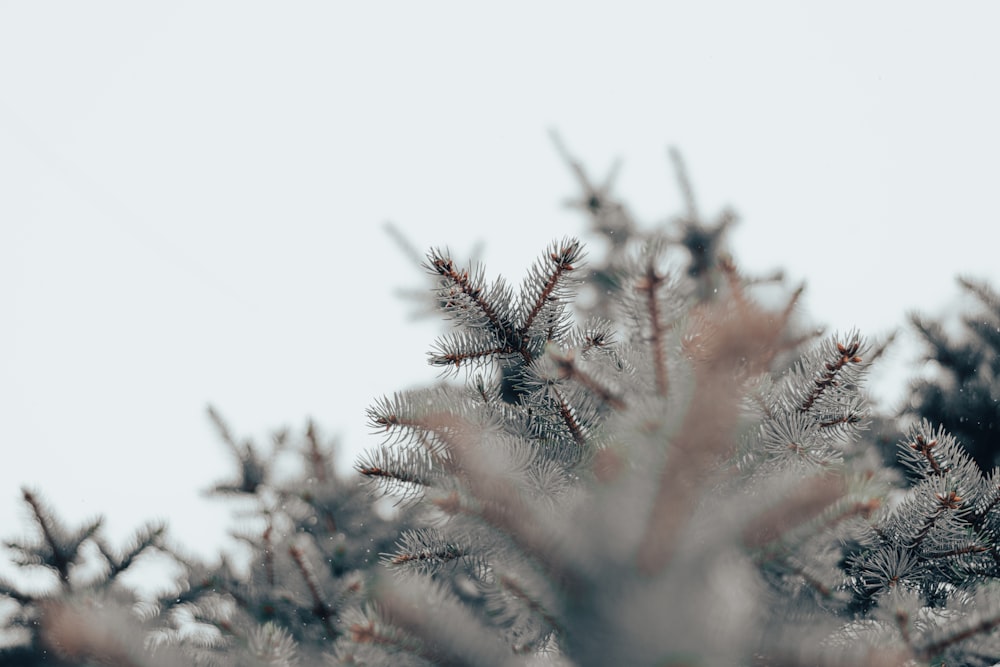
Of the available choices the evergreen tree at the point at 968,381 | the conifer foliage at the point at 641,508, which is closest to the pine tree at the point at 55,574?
the conifer foliage at the point at 641,508

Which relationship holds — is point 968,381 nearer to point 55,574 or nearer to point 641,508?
point 641,508

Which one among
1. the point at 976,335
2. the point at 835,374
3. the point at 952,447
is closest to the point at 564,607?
the point at 835,374

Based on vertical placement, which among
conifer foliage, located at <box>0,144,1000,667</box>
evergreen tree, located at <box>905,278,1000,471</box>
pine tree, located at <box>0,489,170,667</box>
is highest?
evergreen tree, located at <box>905,278,1000,471</box>

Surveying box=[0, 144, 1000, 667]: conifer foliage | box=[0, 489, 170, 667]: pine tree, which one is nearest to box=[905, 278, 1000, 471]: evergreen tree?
box=[0, 144, 1000, 667]: conifer foliage

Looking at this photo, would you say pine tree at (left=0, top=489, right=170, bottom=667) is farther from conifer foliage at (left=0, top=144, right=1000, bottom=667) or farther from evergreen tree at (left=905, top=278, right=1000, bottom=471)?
evergreen tree at (left=905, top=278, right=1000, bottom=471)

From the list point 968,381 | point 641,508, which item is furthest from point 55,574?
point 968,381

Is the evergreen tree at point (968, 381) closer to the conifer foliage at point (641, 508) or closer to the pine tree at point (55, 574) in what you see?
the conifer foliage at point (641, 508)

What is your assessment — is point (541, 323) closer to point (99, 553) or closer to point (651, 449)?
point (651, 449)

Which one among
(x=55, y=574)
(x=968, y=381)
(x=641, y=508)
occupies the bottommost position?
(x=55, y=574)

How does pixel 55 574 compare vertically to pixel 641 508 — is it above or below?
below

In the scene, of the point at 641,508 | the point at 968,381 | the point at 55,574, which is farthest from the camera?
the point at 968,381

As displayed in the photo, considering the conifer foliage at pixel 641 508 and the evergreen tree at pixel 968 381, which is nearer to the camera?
the conifer foliage at pixel 641 508
